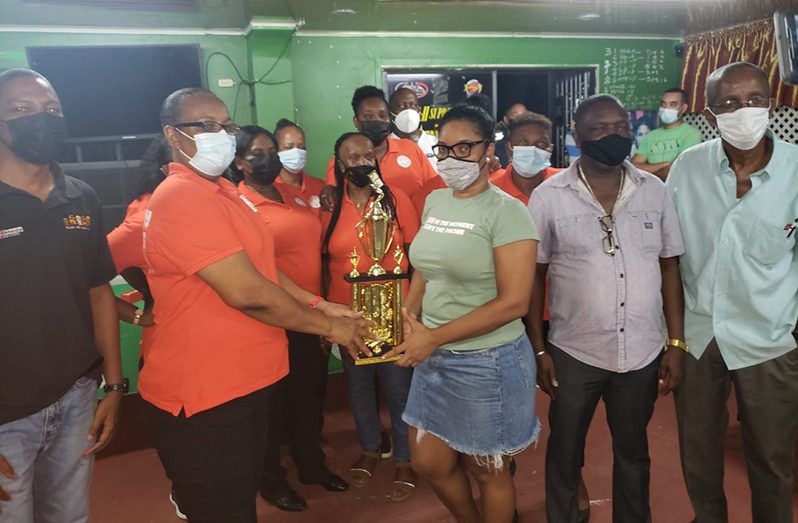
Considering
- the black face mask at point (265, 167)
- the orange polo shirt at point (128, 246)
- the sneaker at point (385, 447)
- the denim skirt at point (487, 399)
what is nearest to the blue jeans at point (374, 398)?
the sneaker at point (385, 447)

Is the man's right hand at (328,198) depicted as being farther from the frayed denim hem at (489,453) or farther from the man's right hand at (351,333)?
the frayed denim hem at (489,453)

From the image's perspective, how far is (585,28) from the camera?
555cm

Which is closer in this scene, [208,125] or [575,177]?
[208,125]

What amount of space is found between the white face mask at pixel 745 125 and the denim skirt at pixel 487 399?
37.5 inches

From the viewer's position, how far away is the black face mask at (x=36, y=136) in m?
1.54

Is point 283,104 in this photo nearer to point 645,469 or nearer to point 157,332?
point 157,332

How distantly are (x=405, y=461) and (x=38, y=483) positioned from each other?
1645 millimetres

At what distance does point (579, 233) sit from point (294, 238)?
1.30 meters

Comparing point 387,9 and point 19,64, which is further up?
point 387,9

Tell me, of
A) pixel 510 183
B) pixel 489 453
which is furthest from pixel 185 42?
pixel 489 453

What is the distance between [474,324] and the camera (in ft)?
5.91

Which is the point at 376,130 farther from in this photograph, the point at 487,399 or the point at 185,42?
the point at 185,42

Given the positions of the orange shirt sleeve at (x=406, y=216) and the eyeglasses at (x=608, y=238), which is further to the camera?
the orange shirt sleeve at (x=406, y=216)

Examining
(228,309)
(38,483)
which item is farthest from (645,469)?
(38,483)
